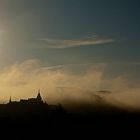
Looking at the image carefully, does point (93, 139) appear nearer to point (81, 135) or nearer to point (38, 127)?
point (81, 135)

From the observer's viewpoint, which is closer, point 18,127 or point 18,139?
point 18,139

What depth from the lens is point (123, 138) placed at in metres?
195

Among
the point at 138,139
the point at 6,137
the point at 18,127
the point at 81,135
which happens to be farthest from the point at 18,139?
the point at 138,139

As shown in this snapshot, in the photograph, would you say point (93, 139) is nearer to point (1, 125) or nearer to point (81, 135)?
point (81, 135)

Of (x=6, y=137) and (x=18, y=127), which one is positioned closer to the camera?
(x=6, y=137)

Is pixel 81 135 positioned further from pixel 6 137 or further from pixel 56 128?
pixel 6 137

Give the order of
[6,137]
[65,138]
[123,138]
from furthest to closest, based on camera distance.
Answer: [123,138]
[65,138]
[6,137]

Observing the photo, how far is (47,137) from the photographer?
176125mm

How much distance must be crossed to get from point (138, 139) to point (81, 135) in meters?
28.8

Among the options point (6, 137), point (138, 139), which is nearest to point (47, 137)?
point (6, 137)

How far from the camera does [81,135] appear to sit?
194 metres

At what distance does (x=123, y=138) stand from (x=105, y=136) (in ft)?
30.5

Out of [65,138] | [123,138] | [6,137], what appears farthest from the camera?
[123,138]

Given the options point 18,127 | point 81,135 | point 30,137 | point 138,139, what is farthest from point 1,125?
point 138,139
